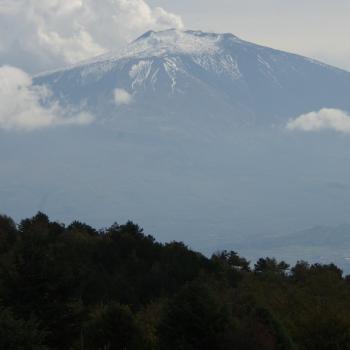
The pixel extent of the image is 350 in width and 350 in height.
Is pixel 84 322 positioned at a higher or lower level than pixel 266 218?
lower

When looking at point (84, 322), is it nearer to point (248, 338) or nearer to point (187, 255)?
point (248, 338)

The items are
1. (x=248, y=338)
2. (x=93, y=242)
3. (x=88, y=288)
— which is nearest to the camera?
(x=248, y=338)

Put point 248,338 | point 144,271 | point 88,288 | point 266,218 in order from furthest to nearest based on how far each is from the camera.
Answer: point 266,218, point 144,271, point 88,288, point 248,338

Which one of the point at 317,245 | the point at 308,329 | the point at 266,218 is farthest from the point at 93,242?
the point at 266,218

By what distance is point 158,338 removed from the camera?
19.2 metres

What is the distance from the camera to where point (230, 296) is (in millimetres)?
27750

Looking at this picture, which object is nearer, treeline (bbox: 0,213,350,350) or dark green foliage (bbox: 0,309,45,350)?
dark green foliage (bbox: 0,309,45,350)

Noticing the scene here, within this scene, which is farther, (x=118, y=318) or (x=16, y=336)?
(x=118, y=318)

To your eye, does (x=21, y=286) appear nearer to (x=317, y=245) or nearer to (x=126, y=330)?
(x=126, y=330)

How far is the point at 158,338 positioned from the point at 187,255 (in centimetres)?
1762

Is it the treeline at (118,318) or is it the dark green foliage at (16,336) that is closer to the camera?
the dark green foliage at (16,336)

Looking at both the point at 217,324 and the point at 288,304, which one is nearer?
the point at 217,324

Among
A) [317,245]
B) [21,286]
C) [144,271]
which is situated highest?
[317,245]

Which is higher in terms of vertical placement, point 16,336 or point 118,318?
point 118,318
